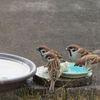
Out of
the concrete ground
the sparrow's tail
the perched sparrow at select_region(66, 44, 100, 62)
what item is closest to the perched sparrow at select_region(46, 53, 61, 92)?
the sparrow's tail

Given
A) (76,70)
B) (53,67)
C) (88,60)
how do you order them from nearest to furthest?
(53,67), (88,60), (76,70)

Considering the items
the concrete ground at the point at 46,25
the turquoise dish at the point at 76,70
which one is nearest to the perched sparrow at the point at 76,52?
the turquoise dish at the point at 76,70

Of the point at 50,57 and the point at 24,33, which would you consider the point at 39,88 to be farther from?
the point at 24,33

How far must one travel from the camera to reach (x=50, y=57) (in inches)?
137

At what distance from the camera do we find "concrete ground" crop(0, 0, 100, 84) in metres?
6.42

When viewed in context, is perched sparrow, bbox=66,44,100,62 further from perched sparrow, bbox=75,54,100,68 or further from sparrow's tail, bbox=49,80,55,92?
sparrow's tail, bbox=49,80,55,92

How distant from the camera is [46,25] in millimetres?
7539

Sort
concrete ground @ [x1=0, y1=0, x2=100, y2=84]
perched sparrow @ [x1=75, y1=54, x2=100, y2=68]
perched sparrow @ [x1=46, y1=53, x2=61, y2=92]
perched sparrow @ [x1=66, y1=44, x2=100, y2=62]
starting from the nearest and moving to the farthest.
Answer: perched sparrow @ [x1=46, y1=53, x2=61, y2=92], perched sparrow @ [x1=75, y1=54, x2=100, y2=68], perched sparrow @ [x1=66, y1=44, x2=100, y2=62], concrete ground @ [x1=0, y1=0, x2=100, y2=84]

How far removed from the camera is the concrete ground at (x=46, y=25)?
642 cm

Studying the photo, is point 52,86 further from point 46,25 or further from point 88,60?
point 46,25

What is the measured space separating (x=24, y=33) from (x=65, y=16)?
131 centimetres

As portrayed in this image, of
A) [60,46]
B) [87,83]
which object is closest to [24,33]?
[60,46]

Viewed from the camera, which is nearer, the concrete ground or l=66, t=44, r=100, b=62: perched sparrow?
l=66, t=44, r=100, b=62: perched sparrow

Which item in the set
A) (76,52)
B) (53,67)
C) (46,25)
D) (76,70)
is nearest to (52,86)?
(53,67)
